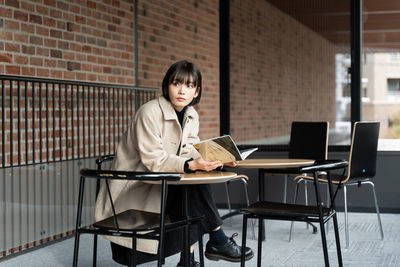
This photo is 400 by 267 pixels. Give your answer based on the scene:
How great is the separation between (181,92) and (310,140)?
6.99ft

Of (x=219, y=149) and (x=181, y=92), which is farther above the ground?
(x=181, y=92)

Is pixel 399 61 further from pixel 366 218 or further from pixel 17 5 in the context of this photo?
pixel 17 5

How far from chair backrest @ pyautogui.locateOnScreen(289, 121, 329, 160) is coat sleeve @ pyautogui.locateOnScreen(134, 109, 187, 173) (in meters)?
2.15

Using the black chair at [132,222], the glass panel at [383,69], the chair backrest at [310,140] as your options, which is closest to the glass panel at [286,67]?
the glass panel at [383,69]

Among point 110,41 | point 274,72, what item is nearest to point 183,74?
point 110,41

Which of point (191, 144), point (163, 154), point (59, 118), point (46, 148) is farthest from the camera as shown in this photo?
point (59, 118)

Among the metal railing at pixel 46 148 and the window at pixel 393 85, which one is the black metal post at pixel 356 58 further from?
the metal railing at pixel 46 148

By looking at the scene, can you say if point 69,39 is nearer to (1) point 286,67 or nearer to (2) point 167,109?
(2) point 167,109

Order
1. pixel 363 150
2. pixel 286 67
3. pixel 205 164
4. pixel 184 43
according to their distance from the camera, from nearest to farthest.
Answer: pixel 205 164 < pixel 363 150 < pixel 286 67 < pixel 184 43

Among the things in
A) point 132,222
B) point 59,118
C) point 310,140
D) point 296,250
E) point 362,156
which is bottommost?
point 296,250

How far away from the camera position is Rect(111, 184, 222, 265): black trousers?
9.85 feet

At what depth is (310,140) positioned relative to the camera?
482cm

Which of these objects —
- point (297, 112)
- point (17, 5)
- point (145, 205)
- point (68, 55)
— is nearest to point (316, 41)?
point (297, 112)

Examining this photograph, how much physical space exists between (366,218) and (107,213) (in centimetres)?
304
